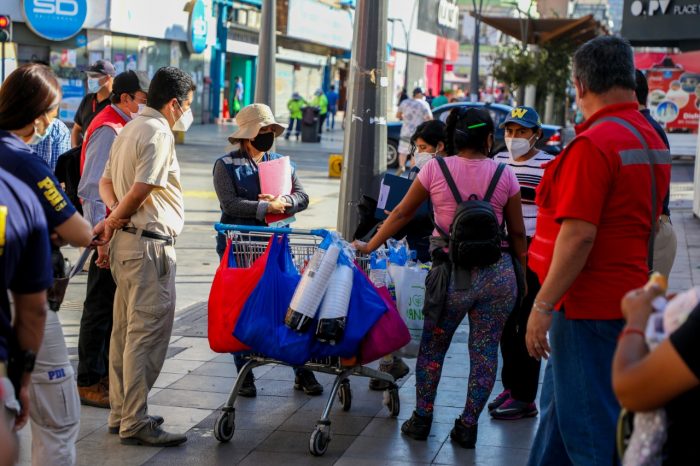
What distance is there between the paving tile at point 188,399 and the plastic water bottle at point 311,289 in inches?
49.2

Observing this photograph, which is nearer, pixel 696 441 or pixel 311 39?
pixel 696 441

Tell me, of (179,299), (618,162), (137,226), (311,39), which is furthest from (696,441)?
(311,39)

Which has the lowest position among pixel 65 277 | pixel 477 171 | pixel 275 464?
pixel 275 464

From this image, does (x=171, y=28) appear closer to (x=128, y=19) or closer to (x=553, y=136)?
(x=128, y=19)

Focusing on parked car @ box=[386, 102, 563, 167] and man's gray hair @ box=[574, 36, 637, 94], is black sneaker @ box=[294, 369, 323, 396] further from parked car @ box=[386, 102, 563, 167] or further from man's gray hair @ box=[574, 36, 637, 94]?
parked car @ box=[386, 102, 563, 167]

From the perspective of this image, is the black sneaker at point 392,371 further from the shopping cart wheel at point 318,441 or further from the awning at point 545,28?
the awning at point 545,28

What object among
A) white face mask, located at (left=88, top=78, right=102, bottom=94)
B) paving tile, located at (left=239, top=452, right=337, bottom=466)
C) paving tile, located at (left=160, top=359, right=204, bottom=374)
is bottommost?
paving tile, located at (left=160, top=359, right=204, bottom=374)

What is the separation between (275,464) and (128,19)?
3134 centimetres

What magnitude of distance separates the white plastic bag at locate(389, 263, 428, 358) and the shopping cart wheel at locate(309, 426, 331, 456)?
0.72 meters

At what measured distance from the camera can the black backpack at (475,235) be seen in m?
5.27

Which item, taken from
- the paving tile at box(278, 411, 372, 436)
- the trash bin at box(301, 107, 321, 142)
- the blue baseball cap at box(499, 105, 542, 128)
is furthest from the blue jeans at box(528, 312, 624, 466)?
the trash bin at box(301, 107, 321, 142)

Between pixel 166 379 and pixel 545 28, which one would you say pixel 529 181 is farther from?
pixel 545 28

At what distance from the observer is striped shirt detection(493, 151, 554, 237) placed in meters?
6.25

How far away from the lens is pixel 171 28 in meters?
37.6
